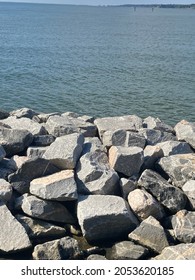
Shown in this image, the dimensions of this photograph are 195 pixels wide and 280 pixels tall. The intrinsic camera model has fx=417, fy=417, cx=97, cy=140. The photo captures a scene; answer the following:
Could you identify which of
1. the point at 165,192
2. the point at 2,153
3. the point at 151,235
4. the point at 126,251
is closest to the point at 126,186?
the point at 165,192

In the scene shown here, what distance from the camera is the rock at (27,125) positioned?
1080 cm

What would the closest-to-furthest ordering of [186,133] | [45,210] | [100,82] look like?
[45,210]
[186,133]
[100,82]

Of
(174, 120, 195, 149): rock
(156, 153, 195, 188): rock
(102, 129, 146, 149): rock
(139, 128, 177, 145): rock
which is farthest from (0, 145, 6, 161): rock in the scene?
(174, 120, 195, 149): rock

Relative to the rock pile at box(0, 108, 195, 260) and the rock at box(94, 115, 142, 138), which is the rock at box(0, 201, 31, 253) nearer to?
the rock pile at box(0, 108, 195, 260)

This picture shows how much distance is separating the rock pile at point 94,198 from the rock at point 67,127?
0.43 m

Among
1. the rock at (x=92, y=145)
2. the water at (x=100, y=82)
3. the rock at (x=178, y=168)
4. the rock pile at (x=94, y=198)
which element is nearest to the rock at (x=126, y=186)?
the rock pile at (x=94, y=198)

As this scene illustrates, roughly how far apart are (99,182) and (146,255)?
184cm

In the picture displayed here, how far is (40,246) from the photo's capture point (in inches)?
298

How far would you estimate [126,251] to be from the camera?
7773 mm

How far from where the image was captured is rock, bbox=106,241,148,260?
25.1 feet

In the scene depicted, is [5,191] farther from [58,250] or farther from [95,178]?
[95,178]

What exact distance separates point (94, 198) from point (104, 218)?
55 centimetres

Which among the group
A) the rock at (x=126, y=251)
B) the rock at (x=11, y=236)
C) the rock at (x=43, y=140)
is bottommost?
Result: the rock at (x=126, y=251)

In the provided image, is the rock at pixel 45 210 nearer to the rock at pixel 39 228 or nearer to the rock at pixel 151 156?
the rock at pixel 39 228
